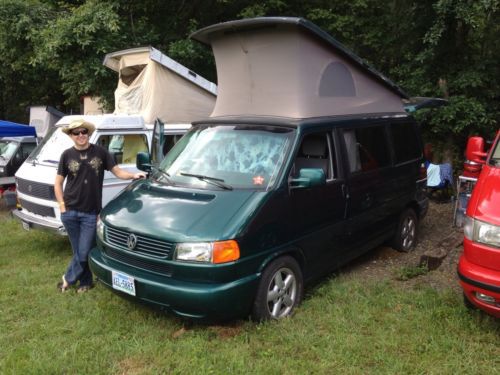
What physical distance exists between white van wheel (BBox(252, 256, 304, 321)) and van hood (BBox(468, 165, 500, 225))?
1606 mm

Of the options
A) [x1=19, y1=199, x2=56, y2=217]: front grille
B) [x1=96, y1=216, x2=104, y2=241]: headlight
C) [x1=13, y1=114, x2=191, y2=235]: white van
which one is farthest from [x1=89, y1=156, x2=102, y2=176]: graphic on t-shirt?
[x1=19, y1=199, x2=56, y2=217]: front grille

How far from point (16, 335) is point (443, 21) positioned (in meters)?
8.45

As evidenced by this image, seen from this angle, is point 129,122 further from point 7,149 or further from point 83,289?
point 7,149

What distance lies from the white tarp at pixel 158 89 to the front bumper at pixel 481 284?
5.70 meters

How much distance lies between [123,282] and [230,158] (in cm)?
154

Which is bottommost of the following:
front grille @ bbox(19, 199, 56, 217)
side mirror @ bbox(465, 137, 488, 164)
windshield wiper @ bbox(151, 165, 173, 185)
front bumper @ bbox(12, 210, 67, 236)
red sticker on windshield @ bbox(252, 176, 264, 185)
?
front bumper @ bbox(12, 210, 67, 236)

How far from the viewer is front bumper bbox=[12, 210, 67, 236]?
6129 millimetres

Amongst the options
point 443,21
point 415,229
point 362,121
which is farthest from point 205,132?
point 443,21

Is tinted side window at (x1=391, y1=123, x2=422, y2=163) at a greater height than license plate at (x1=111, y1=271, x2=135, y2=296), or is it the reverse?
tinted side window at (x1=391, y1=123, x2=422, y2=163)

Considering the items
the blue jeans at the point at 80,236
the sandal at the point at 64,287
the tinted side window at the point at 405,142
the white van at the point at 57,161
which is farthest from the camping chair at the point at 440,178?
the sandal at the point at 64,287

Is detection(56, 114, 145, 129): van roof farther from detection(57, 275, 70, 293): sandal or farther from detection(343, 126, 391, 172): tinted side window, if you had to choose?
detection(343, 126, 391, 172): tinted side window

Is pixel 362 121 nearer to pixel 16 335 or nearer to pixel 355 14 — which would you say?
pixel 16 335

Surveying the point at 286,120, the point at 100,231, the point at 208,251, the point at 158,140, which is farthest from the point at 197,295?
the point at 158,140

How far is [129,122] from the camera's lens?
719 centimetres
